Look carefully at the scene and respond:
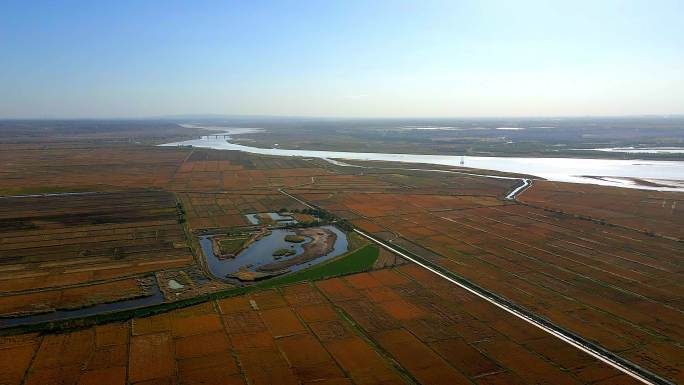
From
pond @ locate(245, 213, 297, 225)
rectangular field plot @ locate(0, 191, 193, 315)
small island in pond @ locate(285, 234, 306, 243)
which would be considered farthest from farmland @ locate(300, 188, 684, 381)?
rectangular field plot @ locate(0, 191, 193, 315)

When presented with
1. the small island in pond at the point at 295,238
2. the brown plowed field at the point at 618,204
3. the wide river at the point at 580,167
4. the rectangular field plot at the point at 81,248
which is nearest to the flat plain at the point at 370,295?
the rectangular field plot at the point at 81,248

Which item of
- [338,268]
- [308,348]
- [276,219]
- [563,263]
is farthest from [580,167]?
[308,348]

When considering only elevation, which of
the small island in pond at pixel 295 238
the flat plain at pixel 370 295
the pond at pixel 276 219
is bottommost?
the small island in pond at pixel 295 238

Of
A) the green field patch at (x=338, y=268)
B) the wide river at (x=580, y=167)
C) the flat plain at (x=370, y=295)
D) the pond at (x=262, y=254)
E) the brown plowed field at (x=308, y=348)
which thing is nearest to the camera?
the brown plowed field at (x=308, y=348)

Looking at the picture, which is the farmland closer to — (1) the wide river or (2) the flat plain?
(2) the flat plain

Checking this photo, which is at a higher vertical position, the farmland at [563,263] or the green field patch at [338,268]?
the farmland at [563,263]

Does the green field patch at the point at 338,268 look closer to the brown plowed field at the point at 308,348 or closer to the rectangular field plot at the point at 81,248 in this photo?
the brown plowed field at the point at 308,348

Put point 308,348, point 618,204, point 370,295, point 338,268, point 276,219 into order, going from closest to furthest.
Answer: point 308,348, point 370,295, point 338,268, point 276,219, point 618,204

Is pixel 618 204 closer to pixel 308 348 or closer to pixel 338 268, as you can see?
pixel 338 268
